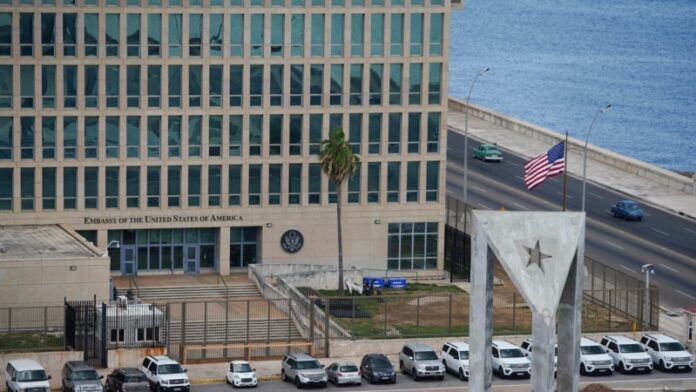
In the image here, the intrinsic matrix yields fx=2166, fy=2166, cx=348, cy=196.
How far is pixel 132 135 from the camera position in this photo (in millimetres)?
119438

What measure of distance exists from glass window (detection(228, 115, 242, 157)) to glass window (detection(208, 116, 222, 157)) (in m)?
0.61

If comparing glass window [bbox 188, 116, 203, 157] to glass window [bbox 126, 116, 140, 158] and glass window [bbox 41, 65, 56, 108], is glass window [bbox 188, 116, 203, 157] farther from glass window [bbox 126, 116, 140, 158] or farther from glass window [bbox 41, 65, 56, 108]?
glass window [bbox 41, 65, 56, 108]

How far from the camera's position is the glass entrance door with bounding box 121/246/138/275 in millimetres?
120688

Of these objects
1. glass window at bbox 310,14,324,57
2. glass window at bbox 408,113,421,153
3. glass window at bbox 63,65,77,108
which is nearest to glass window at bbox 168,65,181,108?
glass window at bbox 63,65,77,108

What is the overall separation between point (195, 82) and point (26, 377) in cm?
2911

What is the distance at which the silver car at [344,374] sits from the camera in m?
98.9

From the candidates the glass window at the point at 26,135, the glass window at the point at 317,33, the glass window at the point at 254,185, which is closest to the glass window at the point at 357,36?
the glass window at the point at 317,33

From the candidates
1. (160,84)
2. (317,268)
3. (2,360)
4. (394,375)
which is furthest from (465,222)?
(2,360)

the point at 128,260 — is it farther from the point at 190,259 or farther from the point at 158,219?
the point at 190,259

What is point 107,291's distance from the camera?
109438 mm

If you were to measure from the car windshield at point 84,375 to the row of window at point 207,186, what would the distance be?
2445 centimetres

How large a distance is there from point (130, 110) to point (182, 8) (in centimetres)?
629

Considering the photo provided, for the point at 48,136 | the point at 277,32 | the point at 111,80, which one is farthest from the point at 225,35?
the point at 48,136

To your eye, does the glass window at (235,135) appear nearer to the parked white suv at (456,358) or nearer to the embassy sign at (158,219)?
the embassy sign at (158,219)
